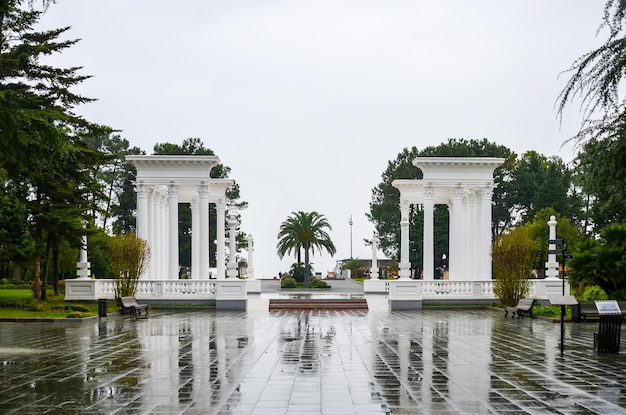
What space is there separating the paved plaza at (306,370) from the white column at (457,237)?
677 inches

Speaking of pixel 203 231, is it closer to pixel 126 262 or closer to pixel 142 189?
pixel 142 189

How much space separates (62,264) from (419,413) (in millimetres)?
44448

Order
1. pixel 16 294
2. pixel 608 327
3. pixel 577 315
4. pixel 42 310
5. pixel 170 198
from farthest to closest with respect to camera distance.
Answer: pixel 16 294 → pixel 170 198 → pixel 42 310 → pixel 577 315 → pixel 608 327

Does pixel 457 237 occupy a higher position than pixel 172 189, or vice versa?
pixel 172 189

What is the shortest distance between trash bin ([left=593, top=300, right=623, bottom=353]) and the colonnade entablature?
73.0ft

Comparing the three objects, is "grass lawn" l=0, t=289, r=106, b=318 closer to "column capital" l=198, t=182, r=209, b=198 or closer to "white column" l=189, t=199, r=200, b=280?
"white column" l=189, t=199, r=200, b=280

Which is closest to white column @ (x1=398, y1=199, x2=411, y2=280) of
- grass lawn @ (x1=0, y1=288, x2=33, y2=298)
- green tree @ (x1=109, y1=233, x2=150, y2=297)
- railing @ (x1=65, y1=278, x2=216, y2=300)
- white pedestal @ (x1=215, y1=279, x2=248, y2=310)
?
white pedestal @ (x1=215, y1=279, x2=248, y2=310)

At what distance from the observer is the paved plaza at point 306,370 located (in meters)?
9.93

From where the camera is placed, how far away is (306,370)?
1320 cm

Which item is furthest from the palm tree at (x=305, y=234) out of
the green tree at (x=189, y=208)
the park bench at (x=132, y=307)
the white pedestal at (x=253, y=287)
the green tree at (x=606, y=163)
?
the green tree at (x=606, y=163)

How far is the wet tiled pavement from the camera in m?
9.93

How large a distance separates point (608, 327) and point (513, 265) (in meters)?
17.2

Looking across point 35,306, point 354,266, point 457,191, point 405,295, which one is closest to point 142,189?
point 35,306

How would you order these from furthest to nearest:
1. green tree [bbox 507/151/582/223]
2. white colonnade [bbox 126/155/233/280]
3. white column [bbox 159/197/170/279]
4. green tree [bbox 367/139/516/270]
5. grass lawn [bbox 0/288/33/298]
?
green tree [bbox 507/151/582/223] < green tree [bbox 367/139/516/270] < white column [bbox 159/197/170/279] < white colonnade [bbox 126/155/233/280] < grass lawn [bbox 0/288/33/298]
